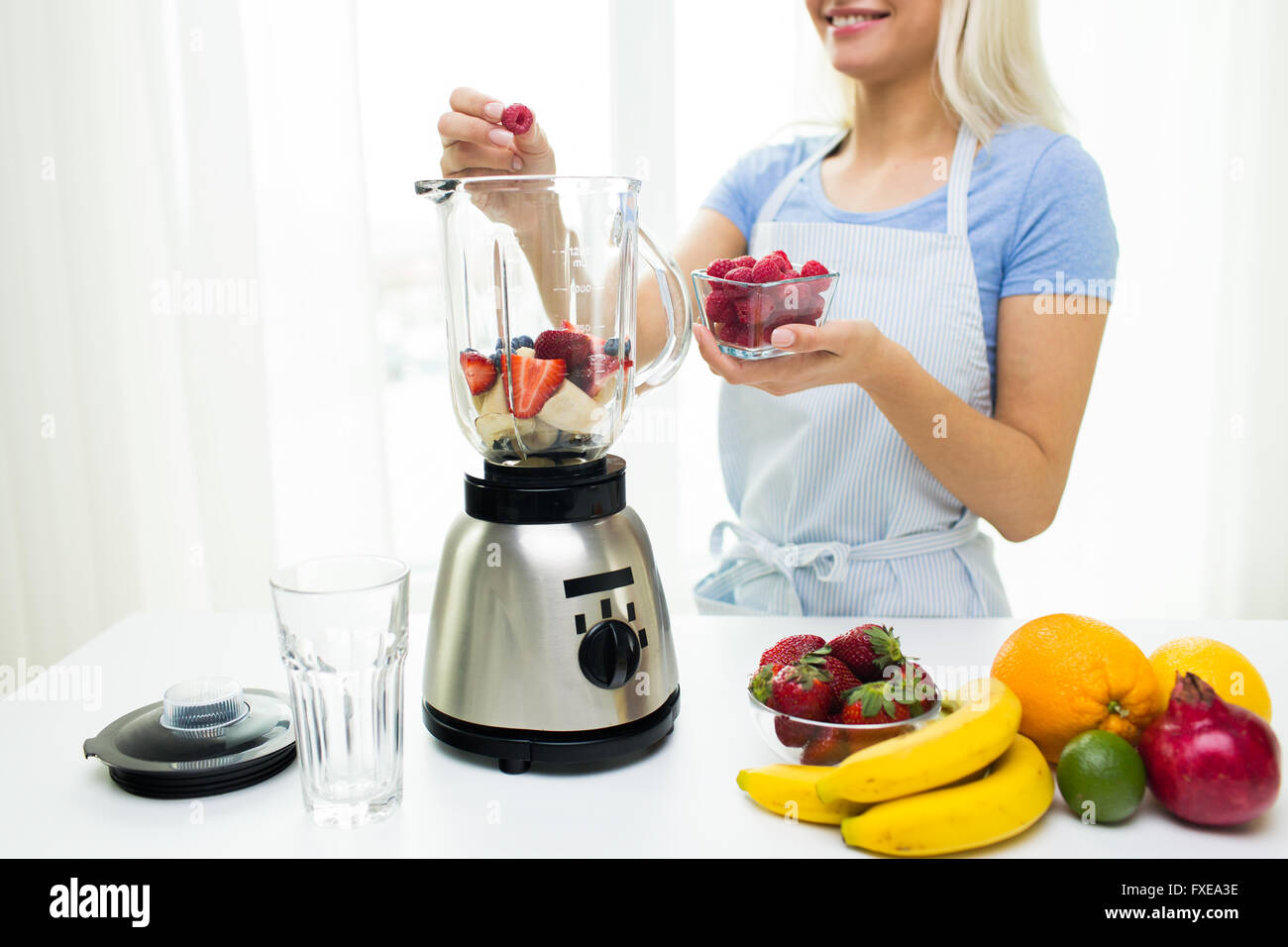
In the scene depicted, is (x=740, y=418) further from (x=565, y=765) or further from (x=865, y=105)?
(x=565, y=765)

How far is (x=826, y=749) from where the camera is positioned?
0.79m

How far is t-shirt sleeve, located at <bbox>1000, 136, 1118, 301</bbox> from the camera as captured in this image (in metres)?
1.33

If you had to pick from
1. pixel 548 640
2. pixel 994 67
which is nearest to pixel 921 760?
pixel 548 640

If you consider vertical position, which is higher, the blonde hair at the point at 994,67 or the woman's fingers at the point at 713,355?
the blonde hair at the point at 994,67

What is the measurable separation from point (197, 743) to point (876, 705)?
0.52 meters

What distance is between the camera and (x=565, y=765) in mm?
878

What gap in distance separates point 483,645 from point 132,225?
1.80 meters

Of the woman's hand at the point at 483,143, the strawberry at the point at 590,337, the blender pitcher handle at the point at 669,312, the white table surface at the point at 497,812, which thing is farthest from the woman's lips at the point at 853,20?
the white table surface at the point at 497,812

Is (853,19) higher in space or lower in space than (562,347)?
higher

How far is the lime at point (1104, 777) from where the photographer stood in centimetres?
75

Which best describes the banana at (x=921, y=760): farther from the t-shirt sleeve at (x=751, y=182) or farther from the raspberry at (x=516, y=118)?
the t-shirt sleeve at (x=751, y=182)

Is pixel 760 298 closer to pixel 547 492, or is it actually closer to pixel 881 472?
pixel 547 492

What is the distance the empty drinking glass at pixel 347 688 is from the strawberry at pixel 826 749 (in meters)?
0.30
